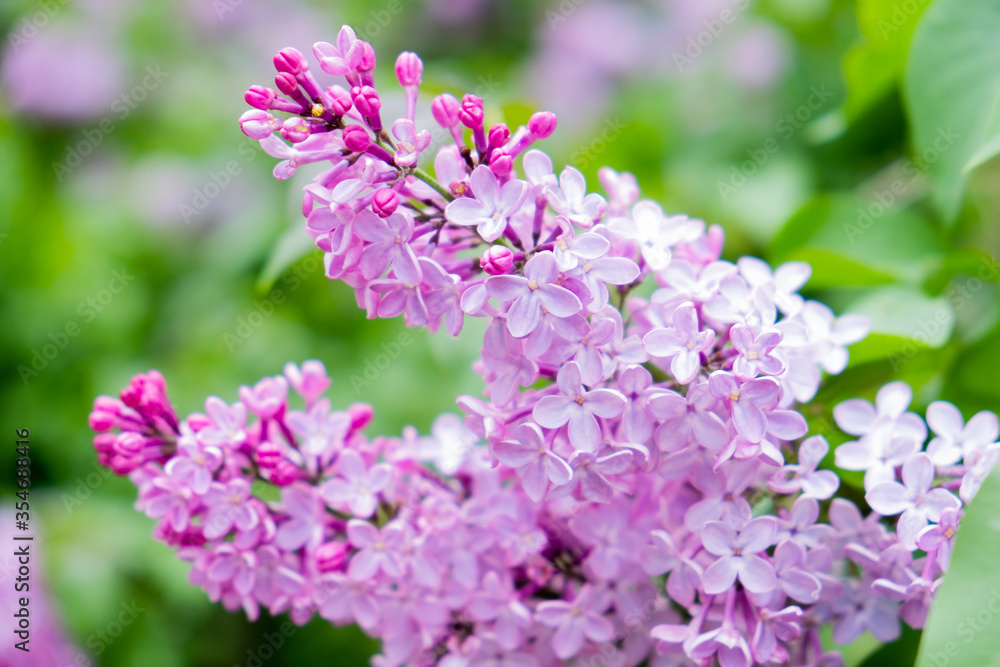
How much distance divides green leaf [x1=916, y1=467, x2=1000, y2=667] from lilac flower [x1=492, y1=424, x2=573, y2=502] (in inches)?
8.3

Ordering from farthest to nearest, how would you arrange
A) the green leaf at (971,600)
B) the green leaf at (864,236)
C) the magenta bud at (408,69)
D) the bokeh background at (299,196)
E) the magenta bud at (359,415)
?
the green leaf at (864,236), the bokeh background at (299,196), the magenta bud at (359,415), the magenta bud at (408,69), the green leaf at (971,600)

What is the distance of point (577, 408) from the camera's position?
1.68 feet

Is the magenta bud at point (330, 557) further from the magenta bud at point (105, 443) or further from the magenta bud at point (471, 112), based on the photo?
the magenta bud at point (471, 112)

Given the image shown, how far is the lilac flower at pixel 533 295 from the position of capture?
0.48m

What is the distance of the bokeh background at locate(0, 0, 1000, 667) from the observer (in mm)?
756

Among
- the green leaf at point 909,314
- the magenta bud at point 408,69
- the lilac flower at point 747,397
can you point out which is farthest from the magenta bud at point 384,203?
the green leaf at point 909,314

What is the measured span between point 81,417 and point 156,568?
1.01 feet

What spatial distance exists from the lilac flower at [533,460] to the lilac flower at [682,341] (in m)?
0.09

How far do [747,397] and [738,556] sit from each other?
11cm

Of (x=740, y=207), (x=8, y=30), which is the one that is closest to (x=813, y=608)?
(x=740, y=207)

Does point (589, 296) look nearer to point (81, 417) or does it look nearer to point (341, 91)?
point (341, 91)

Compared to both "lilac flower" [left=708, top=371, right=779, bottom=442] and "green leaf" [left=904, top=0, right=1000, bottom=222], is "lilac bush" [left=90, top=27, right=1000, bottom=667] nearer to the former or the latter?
"lilac flower" [left=708, top=371, right=779, bottom=442]

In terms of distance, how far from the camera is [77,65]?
185cm

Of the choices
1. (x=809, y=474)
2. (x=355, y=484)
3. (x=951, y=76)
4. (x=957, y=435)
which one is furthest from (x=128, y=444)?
(x=951, y=76)
